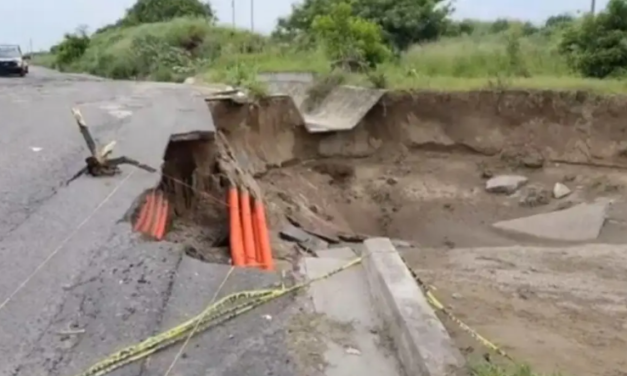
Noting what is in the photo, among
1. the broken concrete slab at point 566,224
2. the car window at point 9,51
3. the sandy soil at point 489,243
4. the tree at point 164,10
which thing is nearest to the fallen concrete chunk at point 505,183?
the sandy soil at point 489,243

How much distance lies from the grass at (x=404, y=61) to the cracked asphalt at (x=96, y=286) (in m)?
10.2

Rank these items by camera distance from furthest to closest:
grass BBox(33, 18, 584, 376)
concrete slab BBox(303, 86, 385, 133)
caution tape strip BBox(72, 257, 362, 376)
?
grass BBox(33, 18, 584, 376)
concrete slab BBox(303, 86, 385, 133)
caution tape strip BBox(72, 257, 362, 376)

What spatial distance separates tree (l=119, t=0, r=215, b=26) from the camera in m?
52.7

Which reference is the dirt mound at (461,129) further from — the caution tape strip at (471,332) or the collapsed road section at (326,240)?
the caution tape strip at (471,332)

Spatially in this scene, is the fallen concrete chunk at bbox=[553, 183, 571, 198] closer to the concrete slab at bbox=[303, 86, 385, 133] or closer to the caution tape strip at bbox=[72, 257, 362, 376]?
the concrete slab at bbox=[303, 86, 385, 133]

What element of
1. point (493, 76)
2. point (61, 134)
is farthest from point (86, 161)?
point (493, 76)

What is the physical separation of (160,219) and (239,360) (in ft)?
10.8

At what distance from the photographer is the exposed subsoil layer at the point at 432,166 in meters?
12.2

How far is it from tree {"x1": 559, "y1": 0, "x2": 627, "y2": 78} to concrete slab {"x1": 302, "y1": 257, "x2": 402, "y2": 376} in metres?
13.7

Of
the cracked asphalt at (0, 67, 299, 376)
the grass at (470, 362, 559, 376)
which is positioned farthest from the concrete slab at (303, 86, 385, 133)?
the grass at (470, 362, 559, 376)

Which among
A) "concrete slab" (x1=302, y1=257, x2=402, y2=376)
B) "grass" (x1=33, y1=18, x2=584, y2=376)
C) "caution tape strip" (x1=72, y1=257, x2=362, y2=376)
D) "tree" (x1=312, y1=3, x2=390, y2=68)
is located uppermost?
"tree" (x1=312, y1=3, x2=390, y2=68)

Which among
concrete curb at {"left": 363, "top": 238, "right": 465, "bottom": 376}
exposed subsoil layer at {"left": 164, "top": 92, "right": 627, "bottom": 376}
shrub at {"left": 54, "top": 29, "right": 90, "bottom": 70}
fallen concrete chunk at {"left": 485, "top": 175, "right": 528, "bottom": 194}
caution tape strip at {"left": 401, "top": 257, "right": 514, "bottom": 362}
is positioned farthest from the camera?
shrub at {"left": 54, "top": 29, "right": 90, "bottom": 70}

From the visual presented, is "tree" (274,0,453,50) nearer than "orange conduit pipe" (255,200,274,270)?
No

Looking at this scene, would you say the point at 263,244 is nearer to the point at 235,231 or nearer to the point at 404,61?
the point at 235,231
